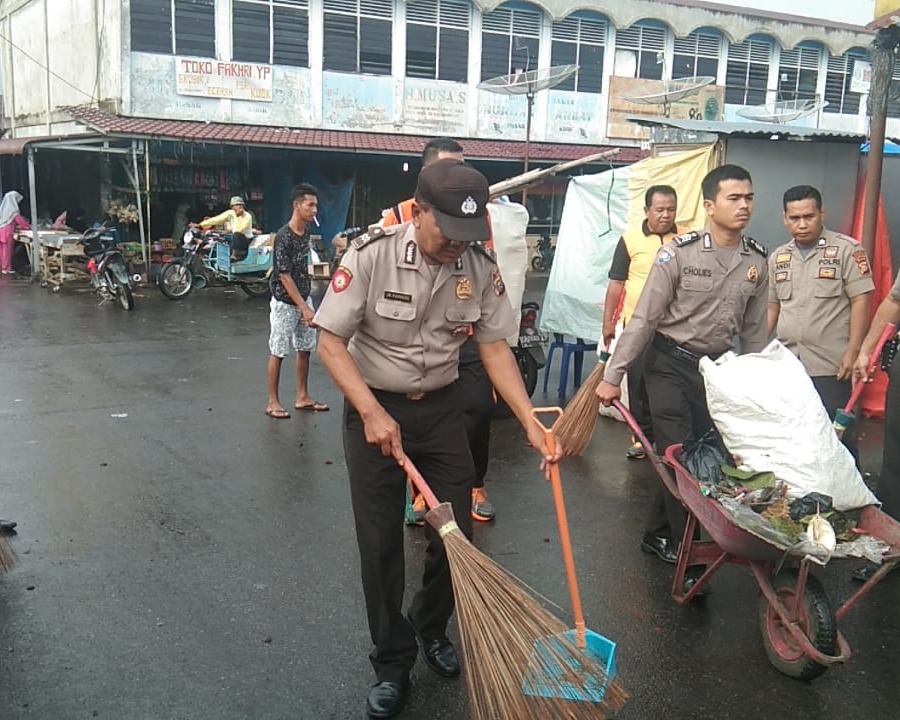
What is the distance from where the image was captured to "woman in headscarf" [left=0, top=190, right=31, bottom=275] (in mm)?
15336

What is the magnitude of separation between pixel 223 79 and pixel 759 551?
15835mm

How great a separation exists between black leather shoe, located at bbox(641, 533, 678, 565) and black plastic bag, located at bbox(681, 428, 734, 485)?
2.29ft

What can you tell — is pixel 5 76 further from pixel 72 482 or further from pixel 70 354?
pixel 72 482

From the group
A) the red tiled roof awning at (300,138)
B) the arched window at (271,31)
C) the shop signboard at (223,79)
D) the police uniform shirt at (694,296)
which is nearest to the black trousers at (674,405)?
the police uniform shirt at (694,296)

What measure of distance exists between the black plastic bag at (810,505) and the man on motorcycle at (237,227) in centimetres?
1132

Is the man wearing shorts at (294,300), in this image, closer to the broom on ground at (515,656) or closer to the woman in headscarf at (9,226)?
the broom on ground at (515,656)

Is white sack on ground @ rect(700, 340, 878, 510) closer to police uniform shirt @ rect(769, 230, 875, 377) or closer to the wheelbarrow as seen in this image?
the wheelbarrow

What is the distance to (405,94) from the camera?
18203mm

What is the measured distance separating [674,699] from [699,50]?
68.3 ft

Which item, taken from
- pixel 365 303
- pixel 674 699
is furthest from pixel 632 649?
pixel 365 303

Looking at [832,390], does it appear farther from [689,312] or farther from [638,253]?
[638,253]

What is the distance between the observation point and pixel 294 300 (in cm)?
603

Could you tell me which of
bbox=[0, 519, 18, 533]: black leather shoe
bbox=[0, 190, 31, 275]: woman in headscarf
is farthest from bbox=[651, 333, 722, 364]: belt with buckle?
bbox=[0, 190, 31, 275]: woman in headscarf

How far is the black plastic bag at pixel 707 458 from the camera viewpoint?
3.27 m
